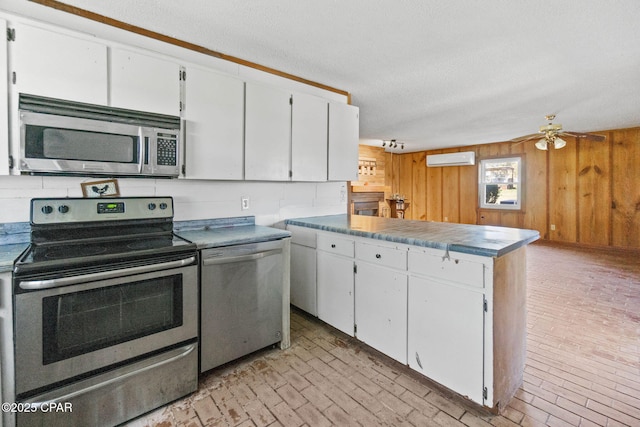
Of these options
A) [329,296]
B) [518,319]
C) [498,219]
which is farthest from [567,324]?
[498,219]

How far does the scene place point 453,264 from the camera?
1789mm

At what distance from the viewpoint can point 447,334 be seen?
1839 mm

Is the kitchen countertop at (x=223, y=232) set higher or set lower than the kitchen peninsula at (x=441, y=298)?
higher

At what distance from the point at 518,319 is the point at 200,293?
201cm

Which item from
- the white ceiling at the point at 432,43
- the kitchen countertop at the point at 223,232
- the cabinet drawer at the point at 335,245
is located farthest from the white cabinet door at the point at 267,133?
the cabinet drawer at the point at 335,245

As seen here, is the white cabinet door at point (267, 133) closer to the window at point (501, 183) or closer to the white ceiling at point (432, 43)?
the white ceiling at point (432, 43)

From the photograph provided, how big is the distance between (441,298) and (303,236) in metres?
1.43

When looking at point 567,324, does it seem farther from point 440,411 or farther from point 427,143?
point 427,143

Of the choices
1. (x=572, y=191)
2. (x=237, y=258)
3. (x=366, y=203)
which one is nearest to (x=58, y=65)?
(x=237, y=258)

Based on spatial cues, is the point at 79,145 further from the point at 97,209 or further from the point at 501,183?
the point at 501,183

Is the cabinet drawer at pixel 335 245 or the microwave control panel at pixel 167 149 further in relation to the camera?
the cabinet drawer at pixel 335 245

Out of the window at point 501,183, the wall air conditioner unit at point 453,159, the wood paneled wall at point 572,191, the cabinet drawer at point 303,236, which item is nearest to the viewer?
the cabinet drawer at point 303,236

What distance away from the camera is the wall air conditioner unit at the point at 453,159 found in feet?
25.4

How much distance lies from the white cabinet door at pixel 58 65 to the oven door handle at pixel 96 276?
1.08 meters
